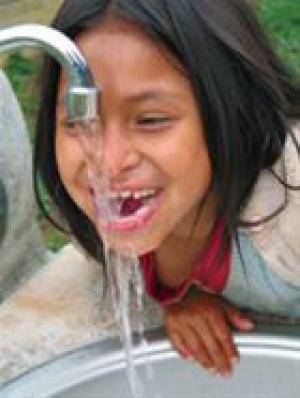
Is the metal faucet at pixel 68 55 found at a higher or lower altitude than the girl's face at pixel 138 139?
higher

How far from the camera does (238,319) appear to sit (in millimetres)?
1253

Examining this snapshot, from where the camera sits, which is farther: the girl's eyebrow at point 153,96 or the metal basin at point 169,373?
the metal basin at point 169,373

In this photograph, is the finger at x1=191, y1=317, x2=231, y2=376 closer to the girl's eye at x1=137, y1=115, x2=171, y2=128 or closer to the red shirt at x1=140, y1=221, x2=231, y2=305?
the red shirt at x1=140, y1=221, x2=231, y2=305

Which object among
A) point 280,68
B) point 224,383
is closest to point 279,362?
point 224,383

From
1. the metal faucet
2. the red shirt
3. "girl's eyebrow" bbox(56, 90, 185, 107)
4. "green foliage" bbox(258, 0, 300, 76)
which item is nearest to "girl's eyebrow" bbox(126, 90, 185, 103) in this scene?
"girl's eyebrow" bbox(56, 90, 185, 107)

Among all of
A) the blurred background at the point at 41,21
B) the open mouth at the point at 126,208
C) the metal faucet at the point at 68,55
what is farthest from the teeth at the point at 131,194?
the blurred background at the point at 41,21

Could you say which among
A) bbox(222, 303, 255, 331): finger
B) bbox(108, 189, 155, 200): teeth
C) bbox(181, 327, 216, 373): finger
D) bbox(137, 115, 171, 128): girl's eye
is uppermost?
bbox(137, 115, 171, 128): girl's eye

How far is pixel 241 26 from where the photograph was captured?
117 centimetres

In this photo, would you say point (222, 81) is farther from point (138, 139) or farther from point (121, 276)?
point (121, 276)

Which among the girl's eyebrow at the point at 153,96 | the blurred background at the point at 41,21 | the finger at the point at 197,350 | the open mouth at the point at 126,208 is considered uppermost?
the girl's eyebrow at the point at 153,96

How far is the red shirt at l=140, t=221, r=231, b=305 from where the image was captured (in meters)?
1.28

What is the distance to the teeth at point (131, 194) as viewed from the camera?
1.08 meters

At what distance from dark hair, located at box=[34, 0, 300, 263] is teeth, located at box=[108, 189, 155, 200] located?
10 centimetres

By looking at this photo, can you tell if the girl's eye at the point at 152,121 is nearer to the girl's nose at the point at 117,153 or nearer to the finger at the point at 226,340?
the girl's nose at the point at 117,153
